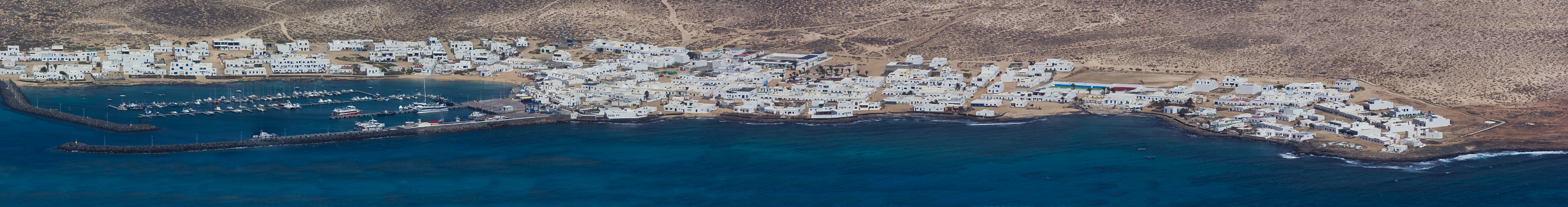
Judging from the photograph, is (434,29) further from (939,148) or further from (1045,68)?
(939,148)

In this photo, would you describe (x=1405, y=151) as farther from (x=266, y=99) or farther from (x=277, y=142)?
(x=266, y=99)

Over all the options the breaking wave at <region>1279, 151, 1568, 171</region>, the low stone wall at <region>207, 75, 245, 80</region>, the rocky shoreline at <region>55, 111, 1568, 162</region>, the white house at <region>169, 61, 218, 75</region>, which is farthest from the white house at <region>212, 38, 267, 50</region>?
the breaking wave at <region>1279, 151, 1568, 171</region>

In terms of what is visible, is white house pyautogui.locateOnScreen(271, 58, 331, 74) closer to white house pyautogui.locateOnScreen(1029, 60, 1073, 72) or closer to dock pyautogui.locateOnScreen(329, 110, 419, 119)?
dock pyautogui.locateOnScreen(329, 110, 419, 119)

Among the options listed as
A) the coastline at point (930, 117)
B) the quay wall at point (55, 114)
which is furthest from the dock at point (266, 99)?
the coastline at point (930, 117)

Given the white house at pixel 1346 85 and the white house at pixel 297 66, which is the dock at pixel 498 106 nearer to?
the white house at pixel 297 66

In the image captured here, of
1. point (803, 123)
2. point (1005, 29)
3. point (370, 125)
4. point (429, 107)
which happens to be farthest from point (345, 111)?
point (1005, 29)
